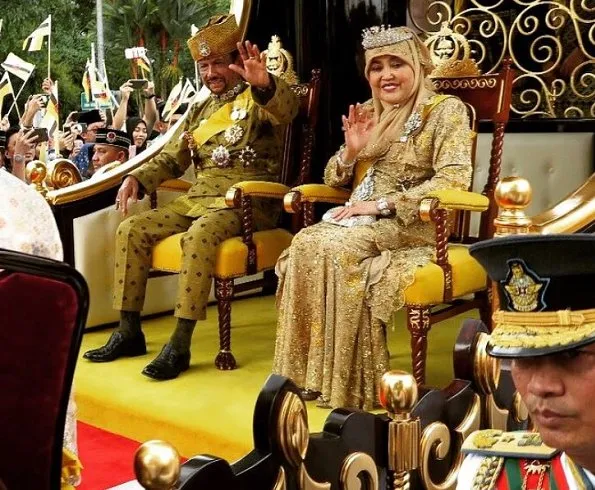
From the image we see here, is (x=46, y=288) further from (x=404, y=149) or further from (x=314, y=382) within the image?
(x=404, y=149)

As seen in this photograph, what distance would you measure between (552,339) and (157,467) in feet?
1.27

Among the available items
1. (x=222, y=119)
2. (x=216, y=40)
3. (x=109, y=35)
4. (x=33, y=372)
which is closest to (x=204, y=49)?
(x=216, y=40)

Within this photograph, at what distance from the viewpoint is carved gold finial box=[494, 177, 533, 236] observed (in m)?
1.99

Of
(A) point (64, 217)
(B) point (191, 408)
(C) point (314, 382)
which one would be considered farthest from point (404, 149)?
(A) point (64, 217)

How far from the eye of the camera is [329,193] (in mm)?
3455

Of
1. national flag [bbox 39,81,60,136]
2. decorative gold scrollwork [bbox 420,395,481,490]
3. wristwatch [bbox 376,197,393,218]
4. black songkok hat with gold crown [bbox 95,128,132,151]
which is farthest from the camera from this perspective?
national flag [bbox 39,81,60,136]

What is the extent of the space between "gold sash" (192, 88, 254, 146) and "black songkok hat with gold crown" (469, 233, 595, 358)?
291 cm

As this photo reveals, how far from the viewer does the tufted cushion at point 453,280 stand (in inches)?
115

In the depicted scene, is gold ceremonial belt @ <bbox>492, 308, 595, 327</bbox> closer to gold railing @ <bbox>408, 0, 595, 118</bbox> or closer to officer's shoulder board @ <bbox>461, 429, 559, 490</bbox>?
officer's shoulder board @ <bbox>461, 429, 559, 490</bbox>

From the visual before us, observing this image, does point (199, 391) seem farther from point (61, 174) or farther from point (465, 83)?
point (465, 83)

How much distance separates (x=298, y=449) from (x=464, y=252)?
7.13 ft

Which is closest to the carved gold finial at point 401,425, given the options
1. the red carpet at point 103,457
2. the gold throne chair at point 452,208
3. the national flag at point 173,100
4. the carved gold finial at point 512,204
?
the carved gold finial at point 512,204

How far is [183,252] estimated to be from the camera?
3.47m

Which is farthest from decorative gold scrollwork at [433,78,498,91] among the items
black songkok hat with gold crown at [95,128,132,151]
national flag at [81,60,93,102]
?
national flag at [81,60,93,102]
